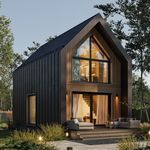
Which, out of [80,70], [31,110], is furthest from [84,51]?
Answer: [31,110]

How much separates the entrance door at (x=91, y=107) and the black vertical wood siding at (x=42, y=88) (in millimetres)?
1602

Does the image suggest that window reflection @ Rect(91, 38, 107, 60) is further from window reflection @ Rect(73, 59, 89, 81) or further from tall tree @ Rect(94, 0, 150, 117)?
tall tree @ Rect(94, 0, 150, 117)

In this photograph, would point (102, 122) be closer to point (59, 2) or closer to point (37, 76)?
point (37, 76)

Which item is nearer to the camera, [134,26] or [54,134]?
[54,134]

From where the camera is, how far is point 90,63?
1962 centimetres

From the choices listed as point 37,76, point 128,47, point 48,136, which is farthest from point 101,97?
point 128,47

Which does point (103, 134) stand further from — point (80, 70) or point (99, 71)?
point (99, 71)

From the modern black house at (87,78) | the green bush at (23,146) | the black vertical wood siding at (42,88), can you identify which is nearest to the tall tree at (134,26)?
the modern black house at (87,78)

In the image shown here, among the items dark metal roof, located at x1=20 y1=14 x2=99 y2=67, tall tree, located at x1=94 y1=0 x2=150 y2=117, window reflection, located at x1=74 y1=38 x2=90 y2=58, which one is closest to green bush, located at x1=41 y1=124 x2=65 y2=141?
dark metal roof, located at x1=20 y1=14 x2=99 y2=67

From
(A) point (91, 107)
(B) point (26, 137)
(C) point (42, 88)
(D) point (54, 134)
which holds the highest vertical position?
(C) point (42, 88)

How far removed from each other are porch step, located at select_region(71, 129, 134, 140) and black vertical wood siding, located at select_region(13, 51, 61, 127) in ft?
5.90

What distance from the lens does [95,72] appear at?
20.0 meters

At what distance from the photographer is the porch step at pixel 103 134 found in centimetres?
1606

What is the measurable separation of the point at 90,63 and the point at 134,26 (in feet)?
35.1
